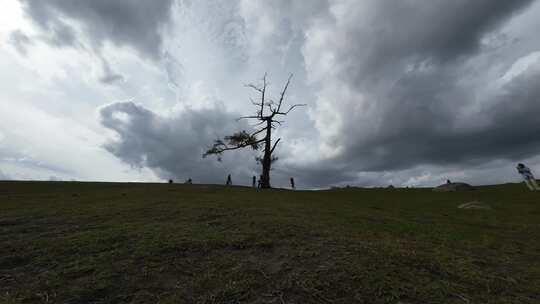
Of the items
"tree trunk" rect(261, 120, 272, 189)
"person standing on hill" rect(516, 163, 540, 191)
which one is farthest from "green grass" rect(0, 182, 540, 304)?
"tree trunk" rect(261, 120, 272, 189)

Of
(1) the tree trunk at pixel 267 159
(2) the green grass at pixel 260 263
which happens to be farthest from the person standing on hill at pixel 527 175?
(1) the tree trunk at pixel 267 159

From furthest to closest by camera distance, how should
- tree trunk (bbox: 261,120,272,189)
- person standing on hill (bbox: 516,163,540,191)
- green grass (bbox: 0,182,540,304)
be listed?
tree trunk (bbox: 261,120,272,189) < person standing on hill (bbox: 516,163,540,191) < green grass (bbox: 0,182,540,304)

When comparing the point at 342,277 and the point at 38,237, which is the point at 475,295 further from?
the point at 38,237

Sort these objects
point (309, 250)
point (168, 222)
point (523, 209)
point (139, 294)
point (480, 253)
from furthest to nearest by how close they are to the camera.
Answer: point (523, 209), point (168, 222), point (480, 253), point (309, 250), point (139, 294)

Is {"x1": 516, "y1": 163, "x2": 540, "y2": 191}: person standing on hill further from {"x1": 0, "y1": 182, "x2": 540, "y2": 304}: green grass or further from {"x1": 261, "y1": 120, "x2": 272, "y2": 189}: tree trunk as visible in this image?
{"x1": 261, "y1": 120, "x2": 272, "y2": 189}: tree trunk

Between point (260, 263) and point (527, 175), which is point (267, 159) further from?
point (260, 263)

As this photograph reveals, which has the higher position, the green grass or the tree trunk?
the tree trunk

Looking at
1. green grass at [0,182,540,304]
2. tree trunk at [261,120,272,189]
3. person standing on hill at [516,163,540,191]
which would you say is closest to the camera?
green grass at [0,182,540,304]

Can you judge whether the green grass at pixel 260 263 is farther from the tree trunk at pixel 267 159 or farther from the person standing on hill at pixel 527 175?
the tree trunk at pixel 267 159

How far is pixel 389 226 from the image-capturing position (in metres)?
10.5

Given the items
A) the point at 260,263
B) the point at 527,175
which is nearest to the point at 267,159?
the point at 527,175

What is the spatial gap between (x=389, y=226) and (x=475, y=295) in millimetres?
6036

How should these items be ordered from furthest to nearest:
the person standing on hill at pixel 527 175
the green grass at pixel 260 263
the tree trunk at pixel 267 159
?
the tree trunk at pixel 267 159 < the person standing on hill at pixel 527 175 < the green grass at pixel 260 263

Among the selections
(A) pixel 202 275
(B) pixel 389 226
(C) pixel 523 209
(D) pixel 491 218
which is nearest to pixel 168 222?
(A) pixel 202 275
